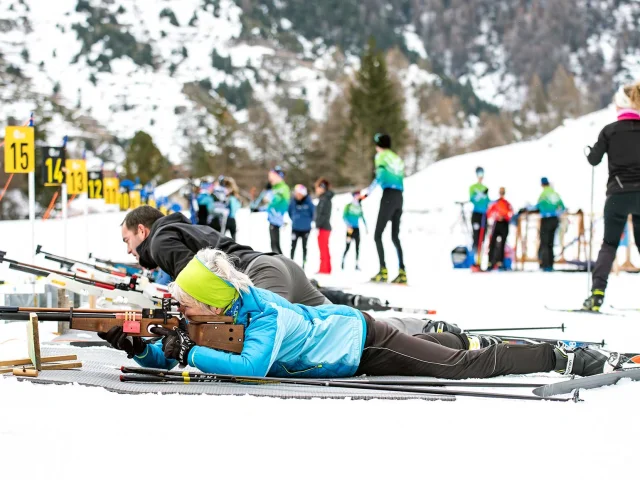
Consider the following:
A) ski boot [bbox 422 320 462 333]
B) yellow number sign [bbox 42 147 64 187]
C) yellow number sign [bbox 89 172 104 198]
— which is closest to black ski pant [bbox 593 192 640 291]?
ski boot [bbox 422 320 462 333]

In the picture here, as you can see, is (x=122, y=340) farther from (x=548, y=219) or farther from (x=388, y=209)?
(x=548, y=219)

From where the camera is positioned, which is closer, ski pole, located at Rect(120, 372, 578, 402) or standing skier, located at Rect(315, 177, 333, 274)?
ski pole, located at Rect(120, 372, 578, 402)

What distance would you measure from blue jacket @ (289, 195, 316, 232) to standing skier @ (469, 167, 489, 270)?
117 inches

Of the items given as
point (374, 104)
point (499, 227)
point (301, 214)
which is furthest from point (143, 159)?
point (499, 227)

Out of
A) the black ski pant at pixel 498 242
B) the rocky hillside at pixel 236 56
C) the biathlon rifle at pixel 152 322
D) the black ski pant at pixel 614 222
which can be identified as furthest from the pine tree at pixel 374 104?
the biathlon rifle at pixel 152 322

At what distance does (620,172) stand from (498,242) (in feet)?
26.4

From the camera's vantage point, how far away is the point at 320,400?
12.5 ft

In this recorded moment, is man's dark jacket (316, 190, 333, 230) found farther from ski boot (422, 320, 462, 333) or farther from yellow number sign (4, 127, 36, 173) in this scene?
ski boot (422, 320, 462, 333)

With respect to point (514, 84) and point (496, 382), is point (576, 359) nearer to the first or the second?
point (496, 382)

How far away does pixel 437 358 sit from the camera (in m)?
4.57

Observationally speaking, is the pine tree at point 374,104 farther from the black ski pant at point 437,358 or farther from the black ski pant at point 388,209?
the black ski pant at point 437,358

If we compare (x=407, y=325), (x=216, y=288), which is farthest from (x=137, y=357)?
(x=407, y=325)

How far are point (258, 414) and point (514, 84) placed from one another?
612 feet

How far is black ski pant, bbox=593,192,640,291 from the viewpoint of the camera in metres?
7.76
